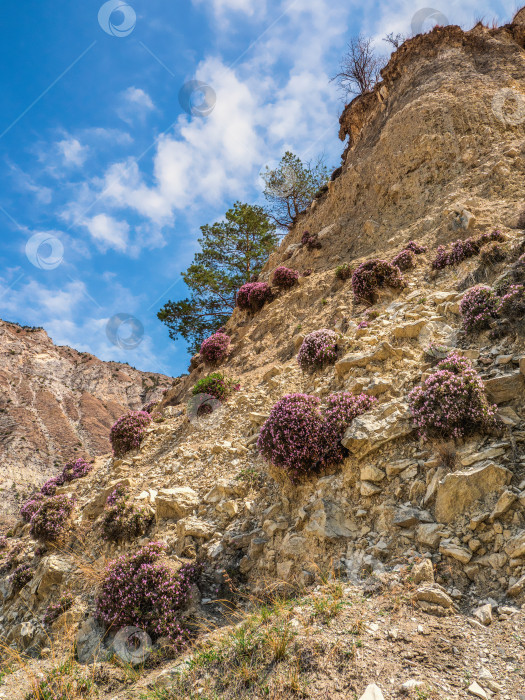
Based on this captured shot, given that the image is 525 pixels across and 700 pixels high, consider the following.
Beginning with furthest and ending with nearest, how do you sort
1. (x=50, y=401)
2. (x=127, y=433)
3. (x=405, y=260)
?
(x=50, y=401)
(x=127, y=433)
(x=405, y=260)

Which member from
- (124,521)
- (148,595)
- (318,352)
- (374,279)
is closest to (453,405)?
(318,352)

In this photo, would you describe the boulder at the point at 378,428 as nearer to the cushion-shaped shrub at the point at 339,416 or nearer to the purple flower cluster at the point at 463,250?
the cushion-shaped shrub at the point at 339,416

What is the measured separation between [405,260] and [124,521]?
1125 cm

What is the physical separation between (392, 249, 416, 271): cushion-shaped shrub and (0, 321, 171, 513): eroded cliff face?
35179 mm

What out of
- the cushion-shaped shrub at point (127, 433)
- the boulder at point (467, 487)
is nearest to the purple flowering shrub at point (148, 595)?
the boulder at point (467, 487)

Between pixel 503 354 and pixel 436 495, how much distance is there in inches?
116

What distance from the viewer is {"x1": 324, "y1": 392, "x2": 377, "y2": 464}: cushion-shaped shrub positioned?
6920 millimetres

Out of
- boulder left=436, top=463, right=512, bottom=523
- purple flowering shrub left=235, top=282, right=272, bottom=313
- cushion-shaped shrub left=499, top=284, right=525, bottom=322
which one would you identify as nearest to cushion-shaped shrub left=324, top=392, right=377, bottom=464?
boulder left=436, top=463, right=512, bottom=523

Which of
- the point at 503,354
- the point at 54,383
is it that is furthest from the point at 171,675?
the point at 54,383

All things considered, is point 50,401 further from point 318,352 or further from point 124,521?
point 318,352

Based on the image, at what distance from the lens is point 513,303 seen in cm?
713

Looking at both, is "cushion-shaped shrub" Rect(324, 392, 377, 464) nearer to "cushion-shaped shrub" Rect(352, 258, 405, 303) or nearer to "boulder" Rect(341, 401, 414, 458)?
"boulder" Rect(341, 401, 414, 458)

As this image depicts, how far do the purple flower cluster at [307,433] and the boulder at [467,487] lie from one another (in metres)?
2.03

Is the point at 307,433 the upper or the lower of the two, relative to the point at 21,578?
upper
